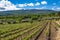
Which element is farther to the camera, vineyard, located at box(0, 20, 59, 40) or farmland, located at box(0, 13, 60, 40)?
farmland, located at box(0, 13, 60, 40)

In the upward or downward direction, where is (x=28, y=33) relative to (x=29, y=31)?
upward

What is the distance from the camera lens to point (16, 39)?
90.8 feet

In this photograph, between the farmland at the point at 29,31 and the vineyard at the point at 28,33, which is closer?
the vineyard at the point at 28,33

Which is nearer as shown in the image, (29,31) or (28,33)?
(28,33)
